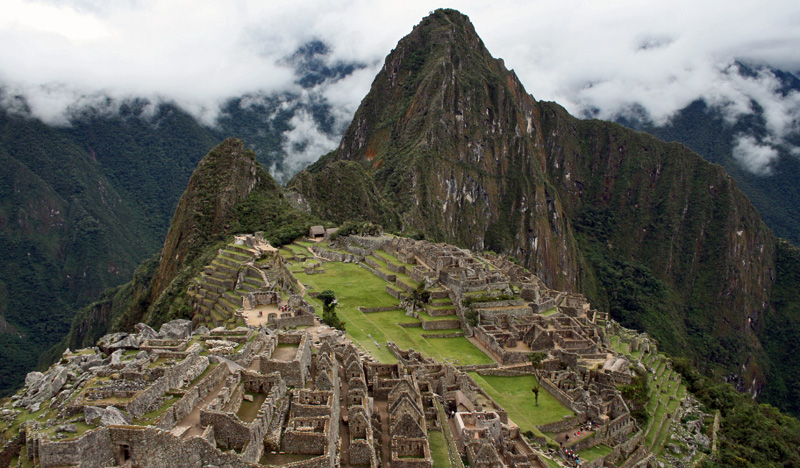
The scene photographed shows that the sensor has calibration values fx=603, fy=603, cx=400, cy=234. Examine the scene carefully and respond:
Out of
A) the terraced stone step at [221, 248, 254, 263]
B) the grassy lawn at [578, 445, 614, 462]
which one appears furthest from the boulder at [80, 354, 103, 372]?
the terraced stone step at [221, 248, 254, 263]

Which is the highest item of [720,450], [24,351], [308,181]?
[308,181]

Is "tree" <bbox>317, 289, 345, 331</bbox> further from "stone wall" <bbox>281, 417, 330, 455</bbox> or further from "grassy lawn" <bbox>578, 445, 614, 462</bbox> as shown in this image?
"stone wall" <bbox>281, 417, 330, 455</bbox>

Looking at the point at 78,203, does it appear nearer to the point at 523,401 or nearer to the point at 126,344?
the point at 523,401

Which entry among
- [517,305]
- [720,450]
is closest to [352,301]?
[517,305]

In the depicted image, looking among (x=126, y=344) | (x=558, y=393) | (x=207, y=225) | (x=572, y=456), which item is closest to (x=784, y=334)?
(x=207, y=225)

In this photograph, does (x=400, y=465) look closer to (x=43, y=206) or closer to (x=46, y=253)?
(x=46, y=253)
